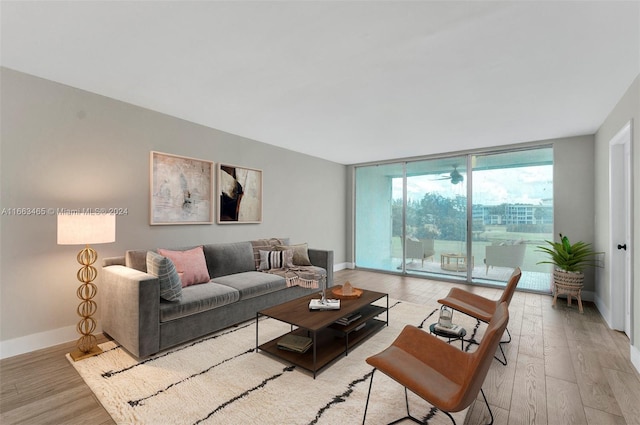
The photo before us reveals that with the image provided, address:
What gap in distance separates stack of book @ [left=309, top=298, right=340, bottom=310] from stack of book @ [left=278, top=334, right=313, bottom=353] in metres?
0.28

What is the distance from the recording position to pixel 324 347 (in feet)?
8.40

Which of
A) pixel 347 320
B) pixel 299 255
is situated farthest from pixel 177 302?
pixel 299 255

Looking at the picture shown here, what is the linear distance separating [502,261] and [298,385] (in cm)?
457

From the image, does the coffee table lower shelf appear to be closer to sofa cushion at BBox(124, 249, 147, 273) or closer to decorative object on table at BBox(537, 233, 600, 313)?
sofa cushion at BBox(124, 249, 147, 273)

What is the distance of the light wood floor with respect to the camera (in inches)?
72.2

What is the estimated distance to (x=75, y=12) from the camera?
1812 millimetres

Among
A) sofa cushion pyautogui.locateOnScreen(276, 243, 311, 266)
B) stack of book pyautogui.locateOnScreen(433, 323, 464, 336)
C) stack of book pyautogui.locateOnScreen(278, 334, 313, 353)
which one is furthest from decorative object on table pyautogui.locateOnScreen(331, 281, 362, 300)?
sofa cushion pyautogui.locateOnScreen(276, 243, 311, 266)

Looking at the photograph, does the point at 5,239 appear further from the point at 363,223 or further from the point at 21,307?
the point at 363,223

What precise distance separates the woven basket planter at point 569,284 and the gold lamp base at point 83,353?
5.48m

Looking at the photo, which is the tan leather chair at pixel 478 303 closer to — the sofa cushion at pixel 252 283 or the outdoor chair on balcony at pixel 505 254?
the sofa cushion at pixel 252 283

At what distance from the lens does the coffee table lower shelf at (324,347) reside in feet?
7.60

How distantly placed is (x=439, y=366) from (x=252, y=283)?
2237 millimetres

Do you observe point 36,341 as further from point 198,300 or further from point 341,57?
point 341,57

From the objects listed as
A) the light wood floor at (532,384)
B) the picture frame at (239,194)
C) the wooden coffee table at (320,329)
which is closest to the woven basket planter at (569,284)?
the light wood floor at (532,384)
